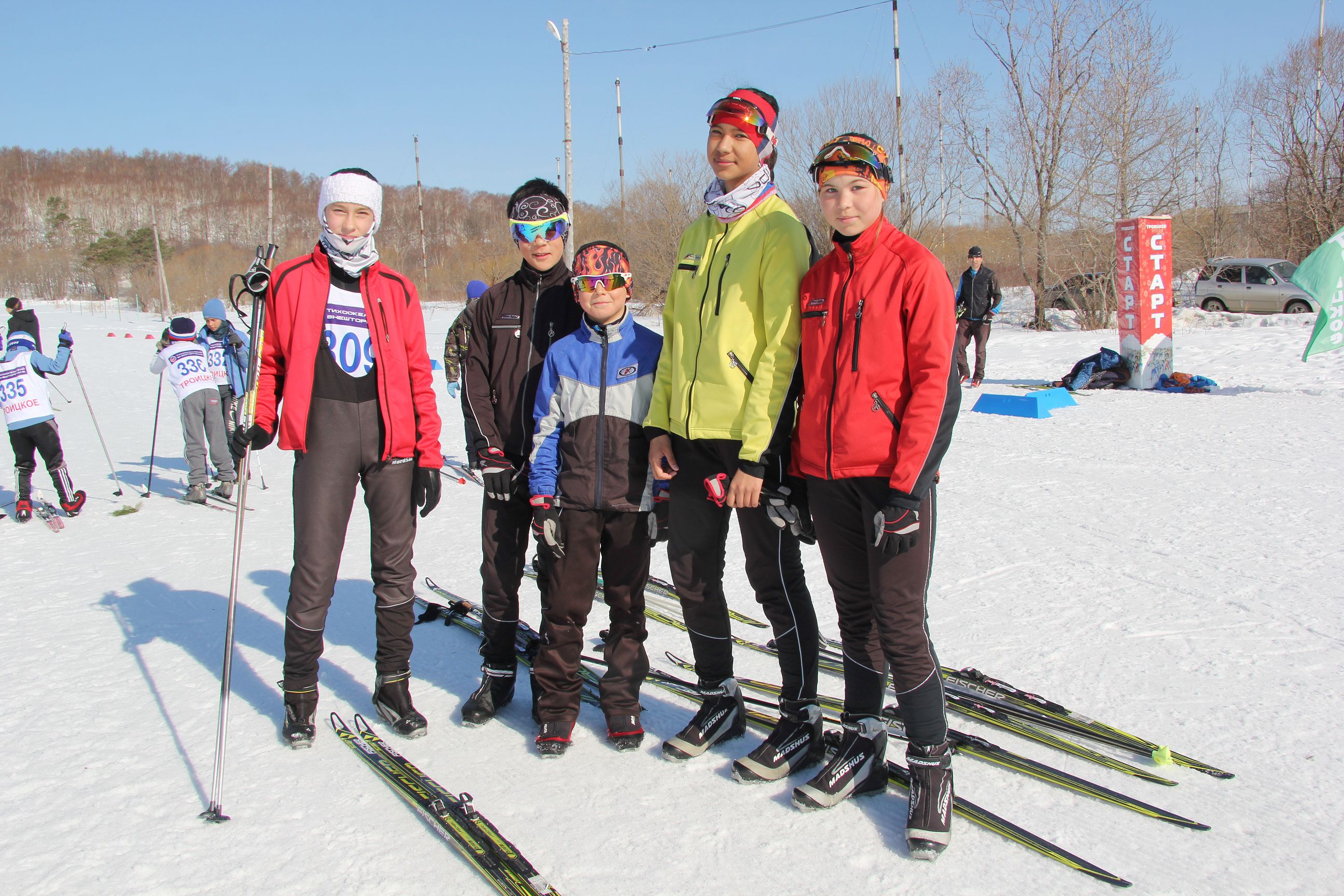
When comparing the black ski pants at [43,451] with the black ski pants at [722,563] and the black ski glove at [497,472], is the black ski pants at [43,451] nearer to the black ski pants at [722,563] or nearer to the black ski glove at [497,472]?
the black ski glove at [497,472]

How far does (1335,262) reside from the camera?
8.53m

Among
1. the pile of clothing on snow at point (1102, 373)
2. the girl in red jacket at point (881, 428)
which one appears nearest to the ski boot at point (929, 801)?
the girl in red jacket at point (881, 428)

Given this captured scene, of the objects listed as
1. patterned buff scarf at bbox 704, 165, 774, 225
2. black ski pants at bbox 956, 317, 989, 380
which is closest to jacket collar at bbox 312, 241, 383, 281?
patterned buff scarf at bbox 704, 165, 774, 225

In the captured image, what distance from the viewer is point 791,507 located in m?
2.77

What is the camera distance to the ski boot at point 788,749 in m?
2.81

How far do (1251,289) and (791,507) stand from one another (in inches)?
919

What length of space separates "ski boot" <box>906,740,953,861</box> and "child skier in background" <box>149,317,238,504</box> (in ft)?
25.5

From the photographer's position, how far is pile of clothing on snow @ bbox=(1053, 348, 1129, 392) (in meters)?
12.0

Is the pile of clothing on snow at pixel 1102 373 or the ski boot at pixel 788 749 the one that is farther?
the pile of clothing on snow at pixel 1102 373

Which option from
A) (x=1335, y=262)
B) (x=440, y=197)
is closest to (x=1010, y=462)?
(x=1335, y=262)

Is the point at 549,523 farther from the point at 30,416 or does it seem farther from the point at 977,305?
the point at 977,305

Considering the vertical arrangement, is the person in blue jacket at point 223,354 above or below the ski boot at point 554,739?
above

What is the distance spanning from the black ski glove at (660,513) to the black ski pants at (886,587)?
61 centimetres

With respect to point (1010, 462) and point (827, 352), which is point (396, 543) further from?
point (1010, 462)
